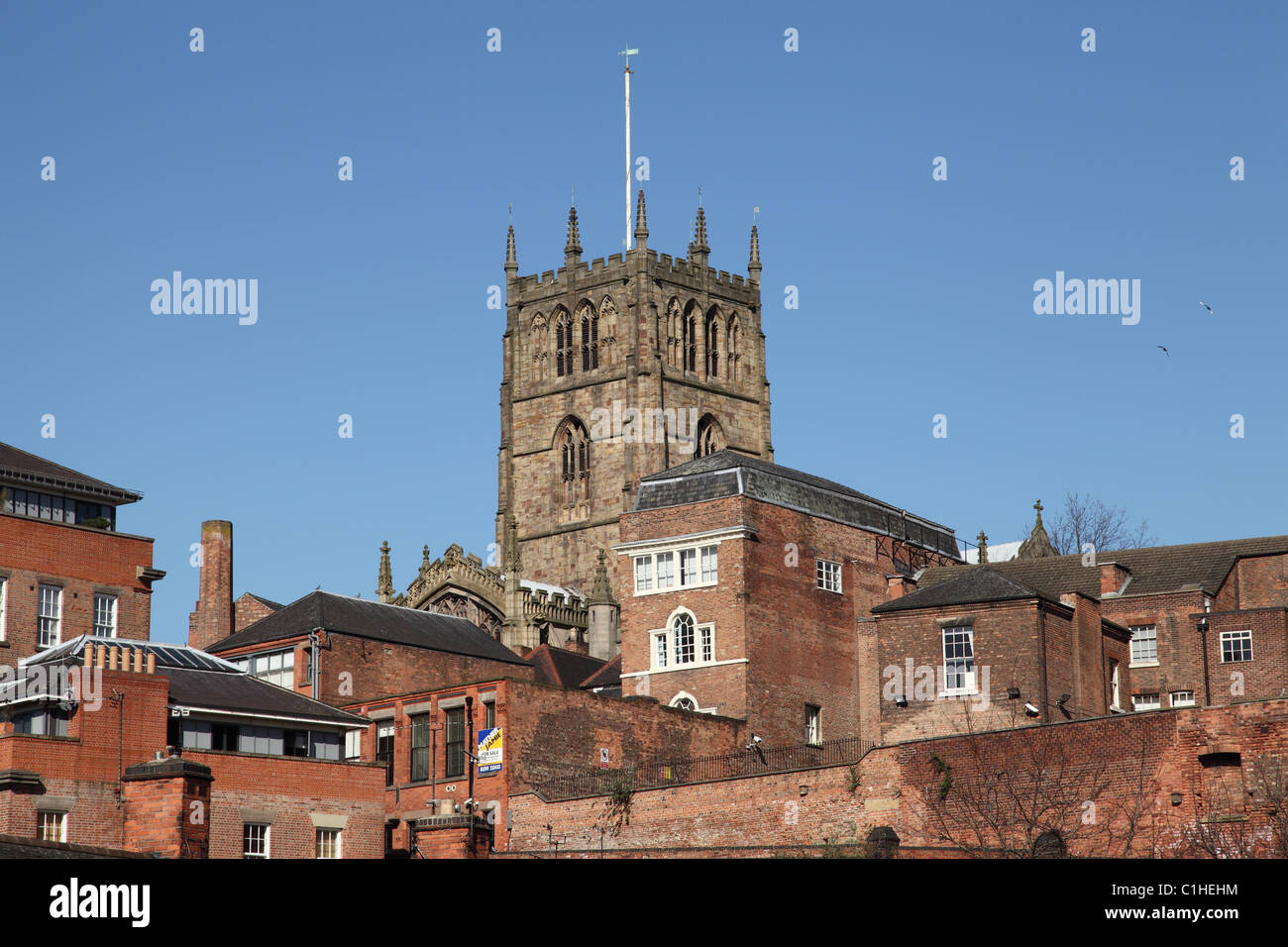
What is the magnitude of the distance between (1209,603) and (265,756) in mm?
35191

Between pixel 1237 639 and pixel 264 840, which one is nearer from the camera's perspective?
pixel 264 840

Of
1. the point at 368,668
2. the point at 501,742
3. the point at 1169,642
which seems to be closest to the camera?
the point at 501,742

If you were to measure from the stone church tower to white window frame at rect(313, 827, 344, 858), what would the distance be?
5643cm

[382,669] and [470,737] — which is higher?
[382,669]

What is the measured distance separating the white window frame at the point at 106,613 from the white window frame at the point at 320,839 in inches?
539

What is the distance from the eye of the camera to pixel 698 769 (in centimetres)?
6381

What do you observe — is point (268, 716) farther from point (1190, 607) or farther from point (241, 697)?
point (1190, 607)

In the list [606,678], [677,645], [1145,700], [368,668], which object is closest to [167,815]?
[368,668]

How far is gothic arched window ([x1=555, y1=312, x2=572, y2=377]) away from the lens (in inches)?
4631

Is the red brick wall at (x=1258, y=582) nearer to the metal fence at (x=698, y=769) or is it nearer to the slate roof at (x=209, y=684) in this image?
the metal fence at (x=698, y=769)

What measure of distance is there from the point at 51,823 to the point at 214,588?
35.4 metres

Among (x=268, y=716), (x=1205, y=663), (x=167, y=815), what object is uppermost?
(x=1205, y=663)

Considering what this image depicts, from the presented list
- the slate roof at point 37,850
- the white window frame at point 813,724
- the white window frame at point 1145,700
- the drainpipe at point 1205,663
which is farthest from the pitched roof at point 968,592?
the slate roof at point 37,850

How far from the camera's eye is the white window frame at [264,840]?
48969 mm
